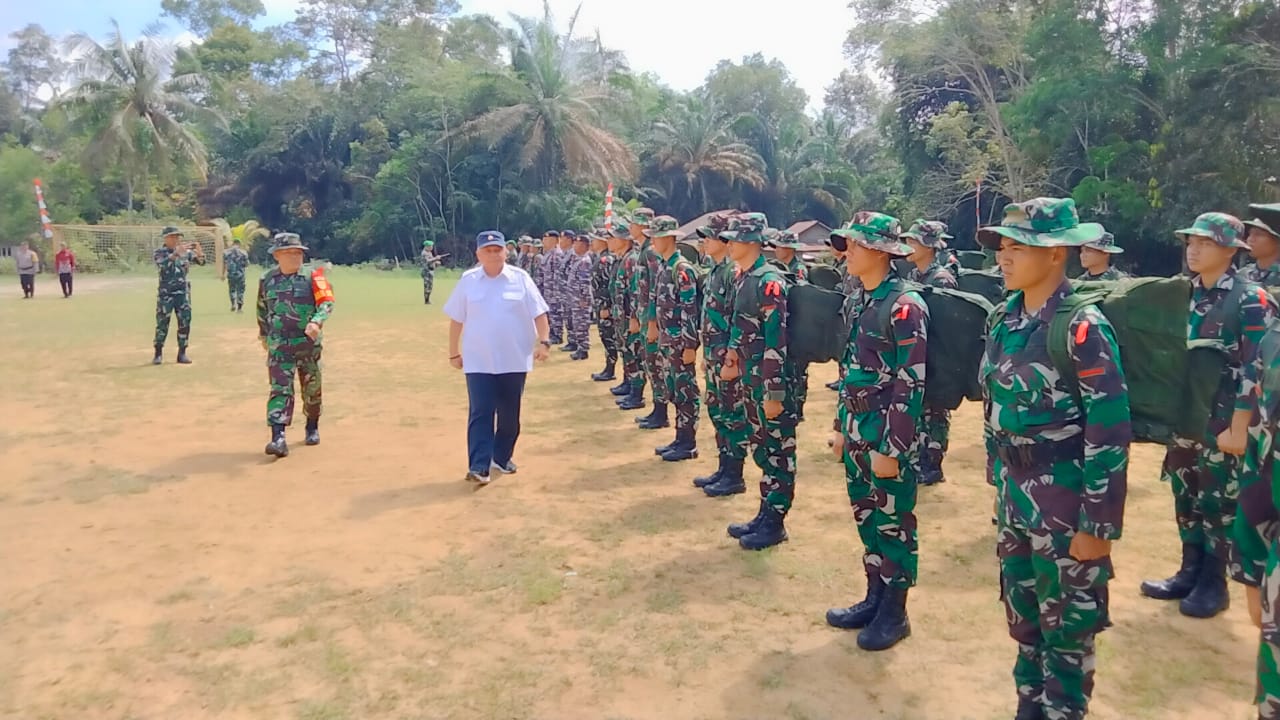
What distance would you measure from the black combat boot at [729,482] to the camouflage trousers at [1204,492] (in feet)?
8.98

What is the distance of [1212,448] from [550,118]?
3570 centimetres

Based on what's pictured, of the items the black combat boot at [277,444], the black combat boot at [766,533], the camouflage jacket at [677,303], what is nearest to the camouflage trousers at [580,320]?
the camouflage jacket at [677,303]

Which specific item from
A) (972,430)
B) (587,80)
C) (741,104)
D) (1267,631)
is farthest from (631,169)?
(1267,631)

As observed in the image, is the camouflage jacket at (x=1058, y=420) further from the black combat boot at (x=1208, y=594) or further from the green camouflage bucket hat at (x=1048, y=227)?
the black combat boot at (x=1208, y=594)

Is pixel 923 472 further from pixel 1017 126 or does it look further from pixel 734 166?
pixel 734 166

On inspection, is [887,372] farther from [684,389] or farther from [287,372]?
[287,372]

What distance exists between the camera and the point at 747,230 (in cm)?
545

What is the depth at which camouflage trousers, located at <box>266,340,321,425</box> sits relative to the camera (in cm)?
744

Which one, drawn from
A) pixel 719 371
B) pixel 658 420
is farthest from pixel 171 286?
pixel 719 371

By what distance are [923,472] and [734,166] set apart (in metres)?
40.2

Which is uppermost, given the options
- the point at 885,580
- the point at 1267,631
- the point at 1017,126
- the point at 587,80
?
the point at 587,80

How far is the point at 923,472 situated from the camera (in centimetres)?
666

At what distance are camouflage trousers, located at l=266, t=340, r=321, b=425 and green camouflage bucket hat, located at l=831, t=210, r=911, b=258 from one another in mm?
5290

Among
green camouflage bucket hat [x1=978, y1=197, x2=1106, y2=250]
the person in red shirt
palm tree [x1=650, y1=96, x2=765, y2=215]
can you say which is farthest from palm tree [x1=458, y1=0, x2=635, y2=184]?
green camouflage bucket hat [x1=978, y1=197, x2=1106, y2=250]
